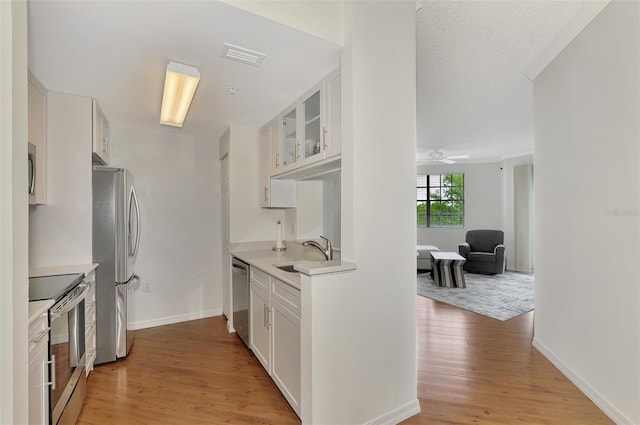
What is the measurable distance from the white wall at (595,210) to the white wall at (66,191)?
3.96 meters

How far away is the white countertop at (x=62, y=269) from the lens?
2341 millimetres

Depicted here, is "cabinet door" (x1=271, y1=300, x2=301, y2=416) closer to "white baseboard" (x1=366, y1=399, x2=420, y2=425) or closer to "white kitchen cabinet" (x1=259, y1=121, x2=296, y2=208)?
"white baseboard" (x1=366, y1=399, x2=420, y2=425)

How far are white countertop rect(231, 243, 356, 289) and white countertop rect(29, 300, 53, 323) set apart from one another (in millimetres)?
1186

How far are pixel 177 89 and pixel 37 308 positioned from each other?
166 cm

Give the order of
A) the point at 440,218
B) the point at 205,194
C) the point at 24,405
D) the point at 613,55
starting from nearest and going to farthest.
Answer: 1. the point at 24,405
2. the point at 613,55
3. the point at 205,194
4. the point at 440,218

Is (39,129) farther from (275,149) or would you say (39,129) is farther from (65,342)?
(275,149)

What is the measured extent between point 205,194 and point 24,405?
3.18m

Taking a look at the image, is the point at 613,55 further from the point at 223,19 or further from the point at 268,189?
the point at 268,189

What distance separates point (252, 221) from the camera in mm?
3840

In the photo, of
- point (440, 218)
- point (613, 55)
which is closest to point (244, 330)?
point (613, 55)

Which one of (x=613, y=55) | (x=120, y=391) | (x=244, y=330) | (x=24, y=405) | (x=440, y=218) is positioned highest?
(x=613, y=55)

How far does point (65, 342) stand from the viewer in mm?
1850

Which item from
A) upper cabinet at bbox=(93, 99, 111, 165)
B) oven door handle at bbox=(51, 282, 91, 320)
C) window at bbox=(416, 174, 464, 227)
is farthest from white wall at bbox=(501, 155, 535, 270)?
oven door handle at bbox=(51, 282, 91, 320)

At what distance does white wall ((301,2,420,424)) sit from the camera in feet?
5.88
